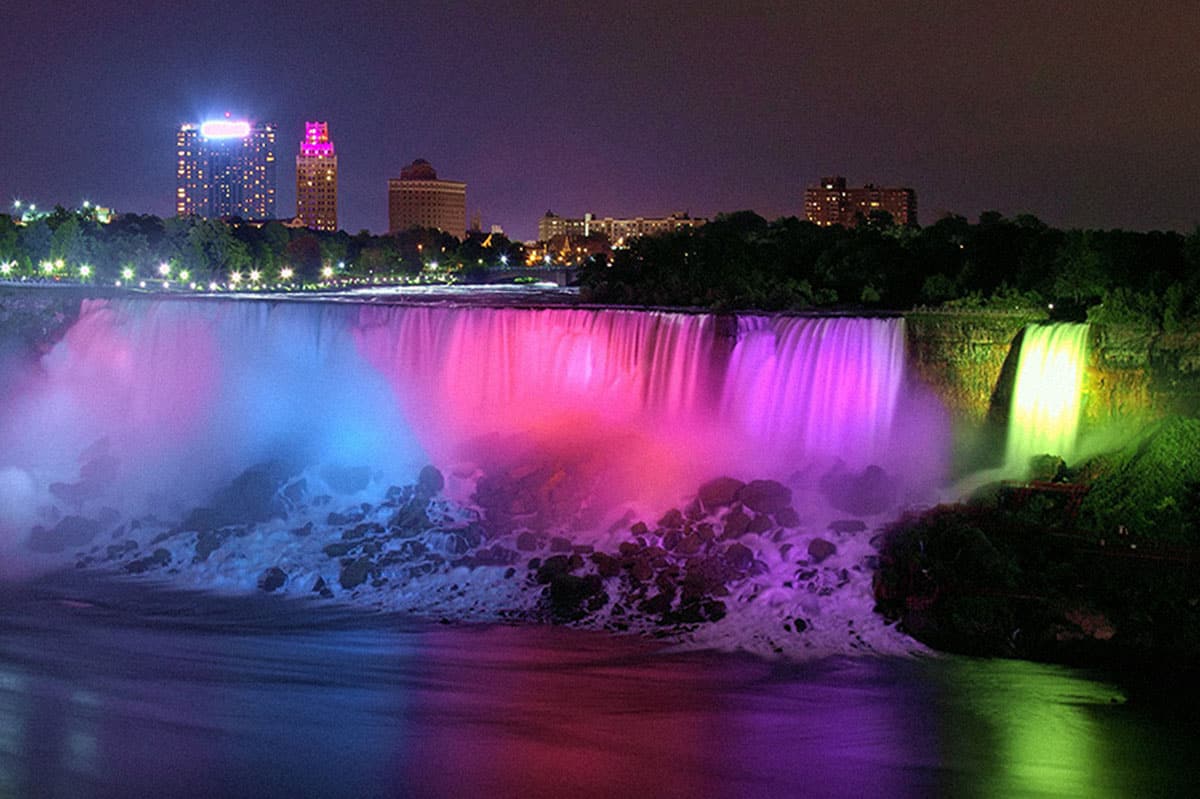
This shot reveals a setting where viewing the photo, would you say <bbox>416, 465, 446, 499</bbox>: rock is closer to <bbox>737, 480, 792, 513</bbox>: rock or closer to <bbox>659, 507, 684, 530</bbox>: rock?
<bbox>659, 507, 684, 530</bbox>: rock

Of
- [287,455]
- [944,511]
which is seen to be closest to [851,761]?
[944,511]

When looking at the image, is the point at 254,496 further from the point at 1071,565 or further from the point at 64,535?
the point at 1071,565

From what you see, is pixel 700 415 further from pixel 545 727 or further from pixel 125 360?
pixel 125 360

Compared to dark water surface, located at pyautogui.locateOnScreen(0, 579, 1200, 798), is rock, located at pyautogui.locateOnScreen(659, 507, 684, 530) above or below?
above

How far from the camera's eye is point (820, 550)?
2122 centimetres

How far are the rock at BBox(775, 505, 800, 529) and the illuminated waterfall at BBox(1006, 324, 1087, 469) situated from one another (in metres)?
3.73

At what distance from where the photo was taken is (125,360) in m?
32.4

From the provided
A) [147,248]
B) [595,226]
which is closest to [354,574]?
[147,248]

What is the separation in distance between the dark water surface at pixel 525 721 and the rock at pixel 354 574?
1.83m

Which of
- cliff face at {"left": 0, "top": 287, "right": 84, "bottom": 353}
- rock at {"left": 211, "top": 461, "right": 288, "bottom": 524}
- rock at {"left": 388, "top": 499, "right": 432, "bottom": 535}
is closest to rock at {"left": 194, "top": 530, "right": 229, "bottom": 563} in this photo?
rock at {"left": 211, "top": 461, "right": 288, "bottom": 524}

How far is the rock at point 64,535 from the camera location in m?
24.7

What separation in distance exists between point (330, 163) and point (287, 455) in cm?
16681

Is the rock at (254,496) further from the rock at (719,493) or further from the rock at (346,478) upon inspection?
the rock at (719,493)

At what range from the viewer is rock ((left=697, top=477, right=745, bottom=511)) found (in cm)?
2353
